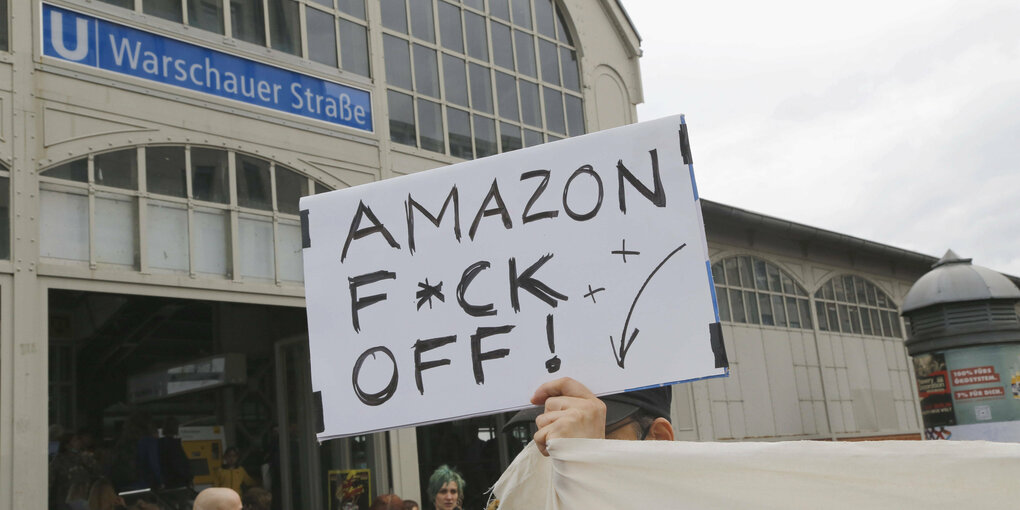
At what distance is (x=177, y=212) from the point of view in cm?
1031

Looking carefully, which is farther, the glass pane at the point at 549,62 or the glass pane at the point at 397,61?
the glass pane at the point at 549,62

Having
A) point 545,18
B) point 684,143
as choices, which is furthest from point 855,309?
point 684,143

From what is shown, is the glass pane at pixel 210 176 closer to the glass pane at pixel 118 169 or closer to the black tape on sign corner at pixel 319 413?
the glass pane at pixel 118 169

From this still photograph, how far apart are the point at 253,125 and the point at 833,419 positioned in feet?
52.1

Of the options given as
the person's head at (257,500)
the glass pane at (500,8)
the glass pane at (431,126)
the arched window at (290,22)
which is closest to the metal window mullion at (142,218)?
the arched window at (290,22)

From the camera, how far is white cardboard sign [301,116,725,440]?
261cm

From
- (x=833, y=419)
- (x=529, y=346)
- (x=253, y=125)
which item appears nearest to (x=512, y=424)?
(x=529, y=346)

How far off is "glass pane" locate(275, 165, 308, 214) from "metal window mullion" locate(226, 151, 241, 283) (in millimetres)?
646

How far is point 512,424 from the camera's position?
2.70 m

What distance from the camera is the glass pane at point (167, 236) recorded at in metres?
10.0

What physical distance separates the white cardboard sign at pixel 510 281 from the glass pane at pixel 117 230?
7.37 metres

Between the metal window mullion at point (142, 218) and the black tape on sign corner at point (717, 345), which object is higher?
the metal window mullion at point (142, 218)

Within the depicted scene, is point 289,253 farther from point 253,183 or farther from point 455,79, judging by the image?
point 455,79

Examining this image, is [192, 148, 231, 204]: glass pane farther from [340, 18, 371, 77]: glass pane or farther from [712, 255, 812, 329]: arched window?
[712, 255, 812, 329]: arched window
